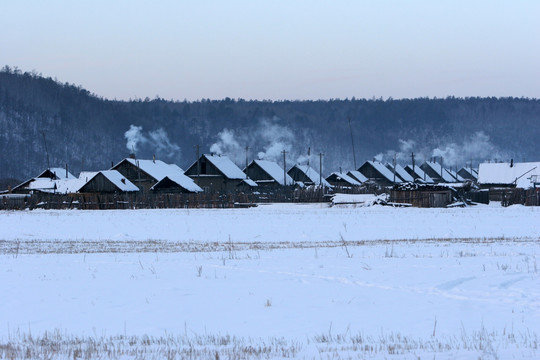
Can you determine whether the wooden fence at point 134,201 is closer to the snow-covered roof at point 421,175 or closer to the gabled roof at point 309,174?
the gabled roof at point 309,174

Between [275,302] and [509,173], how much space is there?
8656cm

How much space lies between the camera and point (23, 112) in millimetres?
199375

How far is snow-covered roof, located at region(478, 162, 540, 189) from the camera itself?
90312mm

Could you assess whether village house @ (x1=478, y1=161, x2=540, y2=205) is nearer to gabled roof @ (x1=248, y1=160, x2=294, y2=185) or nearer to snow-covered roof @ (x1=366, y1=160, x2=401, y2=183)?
snow-covered roof @ (x1=366, y1=160, x2=401, y2=183)

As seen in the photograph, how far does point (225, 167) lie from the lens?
3428 inches

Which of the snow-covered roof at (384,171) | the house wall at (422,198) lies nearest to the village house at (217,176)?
the house wall at (422,198)

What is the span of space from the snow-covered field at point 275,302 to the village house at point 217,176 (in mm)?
63146

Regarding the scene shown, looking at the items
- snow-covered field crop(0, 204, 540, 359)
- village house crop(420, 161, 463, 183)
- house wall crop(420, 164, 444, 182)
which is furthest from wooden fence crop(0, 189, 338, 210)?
house wall crop(420, 164, 444, 182)

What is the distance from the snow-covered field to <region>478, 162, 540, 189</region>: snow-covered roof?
72.1m

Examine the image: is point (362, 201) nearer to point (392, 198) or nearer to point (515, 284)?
point (392, 198)

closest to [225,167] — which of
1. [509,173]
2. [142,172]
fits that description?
[142,172]

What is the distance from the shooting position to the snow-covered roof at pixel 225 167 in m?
85.8

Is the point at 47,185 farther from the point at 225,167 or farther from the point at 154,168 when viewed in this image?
the point at 225,167

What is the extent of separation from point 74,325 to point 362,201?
55.3 metres
